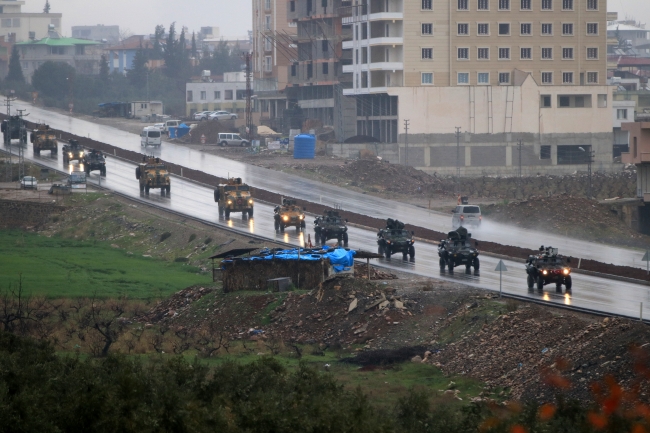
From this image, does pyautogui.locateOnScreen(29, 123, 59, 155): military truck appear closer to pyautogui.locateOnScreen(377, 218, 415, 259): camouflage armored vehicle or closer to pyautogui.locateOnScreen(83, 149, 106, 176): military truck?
pyautogui.locateOnScreen(83, 149, 106, 176): military truck

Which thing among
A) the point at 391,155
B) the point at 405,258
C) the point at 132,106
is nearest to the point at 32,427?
the point at 405,258

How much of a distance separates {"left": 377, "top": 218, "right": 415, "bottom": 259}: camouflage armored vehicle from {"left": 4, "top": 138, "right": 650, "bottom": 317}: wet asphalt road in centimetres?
49

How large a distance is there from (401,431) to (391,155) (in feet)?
298

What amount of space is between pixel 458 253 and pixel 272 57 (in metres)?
102

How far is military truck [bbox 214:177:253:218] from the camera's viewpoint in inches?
2744

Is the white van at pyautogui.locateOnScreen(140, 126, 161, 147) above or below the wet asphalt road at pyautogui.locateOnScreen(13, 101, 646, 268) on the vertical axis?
above

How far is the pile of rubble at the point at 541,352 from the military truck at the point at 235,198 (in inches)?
1352

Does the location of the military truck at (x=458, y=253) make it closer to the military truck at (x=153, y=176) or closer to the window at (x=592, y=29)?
the military truck at (x=153, y=176)

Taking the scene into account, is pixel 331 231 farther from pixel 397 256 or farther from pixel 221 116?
pixel 221 116

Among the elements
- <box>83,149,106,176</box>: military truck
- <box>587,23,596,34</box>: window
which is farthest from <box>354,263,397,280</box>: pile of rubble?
<box>587,23,596,34</box>: window

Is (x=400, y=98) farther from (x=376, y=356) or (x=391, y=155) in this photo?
(x=376, y=356)

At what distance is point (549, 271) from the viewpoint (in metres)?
42.9

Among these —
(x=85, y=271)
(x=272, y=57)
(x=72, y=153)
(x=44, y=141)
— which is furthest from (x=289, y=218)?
(x=272, y=57)

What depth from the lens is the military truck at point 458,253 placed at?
49406 mm
